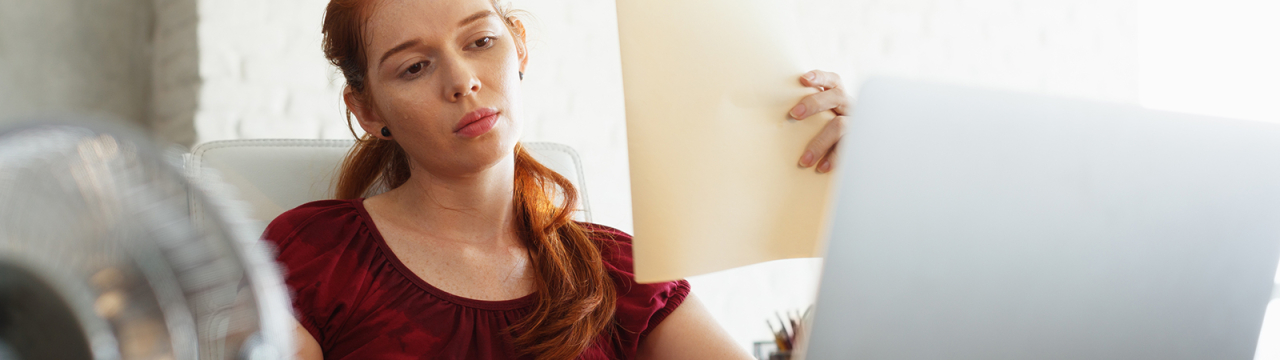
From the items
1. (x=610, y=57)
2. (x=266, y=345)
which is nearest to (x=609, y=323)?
(x=266, y=345)

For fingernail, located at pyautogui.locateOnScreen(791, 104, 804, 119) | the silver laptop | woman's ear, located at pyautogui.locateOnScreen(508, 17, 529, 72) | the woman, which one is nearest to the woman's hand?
fingernail, located at pyautogui.locateOnScreen(791, 104, 804, 119)

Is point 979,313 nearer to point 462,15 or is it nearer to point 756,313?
point 462,15

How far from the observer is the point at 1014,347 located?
0.45 meters

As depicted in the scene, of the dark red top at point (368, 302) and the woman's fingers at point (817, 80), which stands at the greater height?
the woman's fingers at point (817, 80)

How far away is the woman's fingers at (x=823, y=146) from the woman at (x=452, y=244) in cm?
40

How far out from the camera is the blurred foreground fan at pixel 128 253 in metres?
0.24

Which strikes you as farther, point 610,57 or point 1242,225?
point 610,57

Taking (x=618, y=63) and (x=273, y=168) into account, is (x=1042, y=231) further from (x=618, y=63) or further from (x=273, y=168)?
(x=618, y=63)

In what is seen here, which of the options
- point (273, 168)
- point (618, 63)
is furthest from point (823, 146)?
point (618, 63)

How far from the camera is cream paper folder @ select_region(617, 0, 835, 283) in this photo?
59 centimetres

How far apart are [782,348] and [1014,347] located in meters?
1.34

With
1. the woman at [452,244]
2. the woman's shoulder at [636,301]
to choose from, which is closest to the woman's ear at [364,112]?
the woman at [452,244]

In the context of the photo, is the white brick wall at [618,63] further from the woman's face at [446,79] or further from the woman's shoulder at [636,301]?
the woman's face at [446,79]

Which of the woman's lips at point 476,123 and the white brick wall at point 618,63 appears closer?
the woman's lips at point 476,123
